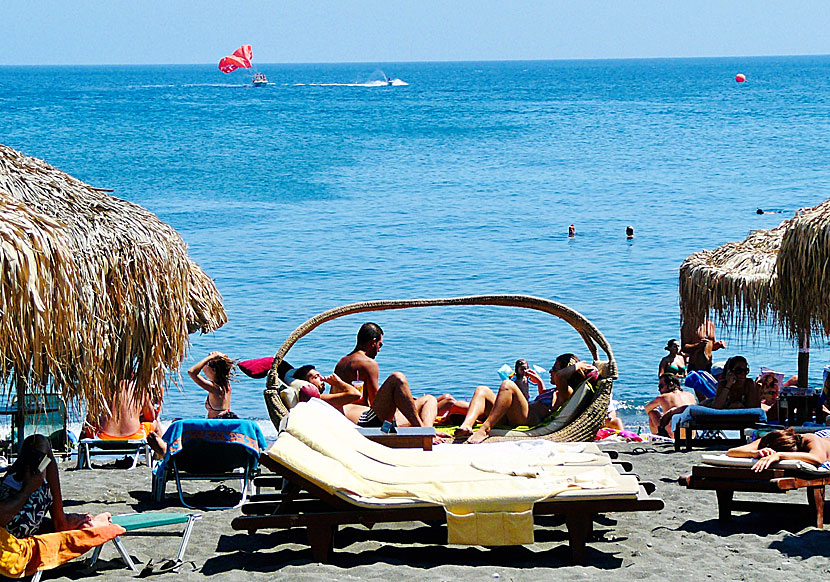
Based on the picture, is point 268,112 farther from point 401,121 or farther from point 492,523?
point 492,523

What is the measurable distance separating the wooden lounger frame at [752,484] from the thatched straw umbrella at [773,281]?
213 cm

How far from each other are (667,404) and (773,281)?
1646 millimetres

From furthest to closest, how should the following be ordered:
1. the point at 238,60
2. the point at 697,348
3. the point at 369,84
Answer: the point at 369,84 → the point at 238,60 → the point at 697,348

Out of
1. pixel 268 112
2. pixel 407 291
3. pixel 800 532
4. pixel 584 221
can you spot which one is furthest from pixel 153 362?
pixel 268 112

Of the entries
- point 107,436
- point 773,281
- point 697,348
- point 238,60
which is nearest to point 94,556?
point 107,436

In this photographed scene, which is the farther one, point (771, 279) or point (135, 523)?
point (771, 279)

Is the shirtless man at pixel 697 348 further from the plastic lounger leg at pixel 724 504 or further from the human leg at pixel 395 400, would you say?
the plastic lounger leg at pixel 724 504

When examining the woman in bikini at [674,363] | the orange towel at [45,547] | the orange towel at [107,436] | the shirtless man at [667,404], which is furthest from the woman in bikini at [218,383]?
the woman in bikini at [674,363]

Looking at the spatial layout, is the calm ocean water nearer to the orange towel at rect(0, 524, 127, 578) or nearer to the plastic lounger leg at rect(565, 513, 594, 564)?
the plastic lounger leg at rect(565, 513, 594, 564)

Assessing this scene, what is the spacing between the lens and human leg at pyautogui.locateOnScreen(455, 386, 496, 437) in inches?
282

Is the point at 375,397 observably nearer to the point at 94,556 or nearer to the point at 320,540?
the point at 320,540

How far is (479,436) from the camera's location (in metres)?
7.02

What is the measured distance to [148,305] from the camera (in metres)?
5.54

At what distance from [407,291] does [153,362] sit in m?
16.0
